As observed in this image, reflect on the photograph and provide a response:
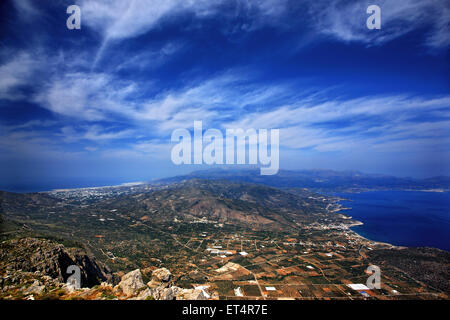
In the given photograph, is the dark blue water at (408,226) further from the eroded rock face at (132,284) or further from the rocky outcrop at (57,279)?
the eroded rock face at (132,284)

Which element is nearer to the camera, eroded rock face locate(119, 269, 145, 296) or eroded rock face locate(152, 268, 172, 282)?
eroded rock face locate(119, 269, 145, 296)

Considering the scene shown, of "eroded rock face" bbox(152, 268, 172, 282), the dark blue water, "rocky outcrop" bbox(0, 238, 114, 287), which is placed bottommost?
the dark blue water

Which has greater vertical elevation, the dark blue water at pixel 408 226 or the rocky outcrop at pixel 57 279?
the rocky outcrop at pixel 57 279

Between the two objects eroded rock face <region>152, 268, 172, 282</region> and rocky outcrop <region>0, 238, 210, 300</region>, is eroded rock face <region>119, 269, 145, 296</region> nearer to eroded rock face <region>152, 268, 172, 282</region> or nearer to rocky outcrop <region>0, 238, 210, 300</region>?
rocky outcrop <region>0, 238, 210, 300</region>

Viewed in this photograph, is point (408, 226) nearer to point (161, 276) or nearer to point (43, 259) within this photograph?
point (161, 276)

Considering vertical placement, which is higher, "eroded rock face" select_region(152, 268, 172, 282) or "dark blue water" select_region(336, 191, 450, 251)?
"eroded rock face" select_region(152, 268, 172, 282)

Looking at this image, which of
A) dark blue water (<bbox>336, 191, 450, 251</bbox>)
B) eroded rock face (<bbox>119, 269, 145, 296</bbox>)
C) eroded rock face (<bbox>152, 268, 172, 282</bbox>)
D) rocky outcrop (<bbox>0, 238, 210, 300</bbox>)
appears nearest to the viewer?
rocky outcrop (<bbox>0, 238, 210, 300</bbox>)

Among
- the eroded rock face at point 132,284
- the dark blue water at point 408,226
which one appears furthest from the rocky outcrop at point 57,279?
the dark blue water at point 408,226

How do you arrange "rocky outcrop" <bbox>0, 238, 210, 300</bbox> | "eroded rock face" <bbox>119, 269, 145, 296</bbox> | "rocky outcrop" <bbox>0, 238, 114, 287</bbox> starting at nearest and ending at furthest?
"rocky outcrop" <bbox>0, 238, 210, 300</bbox> → "eroded rock face" <bbox>119, 269, 145, 296</bbox> → "rocky outcrop" <bbox>0, 238, 114, 287</bbox>

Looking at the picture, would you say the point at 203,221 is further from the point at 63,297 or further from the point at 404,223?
the point at 404,223

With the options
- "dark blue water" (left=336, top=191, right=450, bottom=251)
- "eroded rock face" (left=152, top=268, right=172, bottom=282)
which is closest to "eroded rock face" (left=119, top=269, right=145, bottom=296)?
"eroded rock face" (left=152, top=268, right=172, bottom=282)
